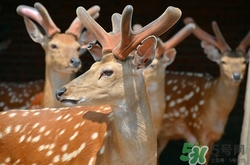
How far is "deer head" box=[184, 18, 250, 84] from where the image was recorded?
568 cm

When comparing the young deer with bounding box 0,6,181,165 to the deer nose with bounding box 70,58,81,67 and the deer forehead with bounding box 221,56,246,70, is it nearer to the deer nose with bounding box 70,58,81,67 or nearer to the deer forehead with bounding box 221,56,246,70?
the deer nose with bounding box 70,58,81,67

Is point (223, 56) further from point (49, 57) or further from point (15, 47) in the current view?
point (15, 47)

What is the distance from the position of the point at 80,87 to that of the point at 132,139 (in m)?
0.43

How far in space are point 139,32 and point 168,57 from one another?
226 centimetres

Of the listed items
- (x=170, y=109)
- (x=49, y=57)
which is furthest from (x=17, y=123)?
(x=170, y=109)

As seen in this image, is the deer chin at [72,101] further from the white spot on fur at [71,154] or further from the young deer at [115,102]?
the white spot on fur at [71,154]

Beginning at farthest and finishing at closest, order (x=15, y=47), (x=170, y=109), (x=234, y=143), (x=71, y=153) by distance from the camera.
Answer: (x=15, y=47), (x=234, y=143), (x=170, y=109), (x=71, y=153)

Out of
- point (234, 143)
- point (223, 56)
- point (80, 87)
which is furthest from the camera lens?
point (234, 143)

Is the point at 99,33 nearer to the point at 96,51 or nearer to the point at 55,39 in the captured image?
the point at 96,51

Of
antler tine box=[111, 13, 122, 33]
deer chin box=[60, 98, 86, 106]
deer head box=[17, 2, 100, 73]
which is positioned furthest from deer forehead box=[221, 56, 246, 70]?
deer chin box=[60, 98, 86, 106]

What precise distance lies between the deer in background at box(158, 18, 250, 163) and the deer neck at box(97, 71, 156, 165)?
7.86 ft

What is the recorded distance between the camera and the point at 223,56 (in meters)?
5.90

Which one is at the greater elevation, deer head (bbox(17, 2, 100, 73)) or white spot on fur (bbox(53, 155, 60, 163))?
deer head (bbox(17, 2, 100, 73))

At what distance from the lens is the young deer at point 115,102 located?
332cm
